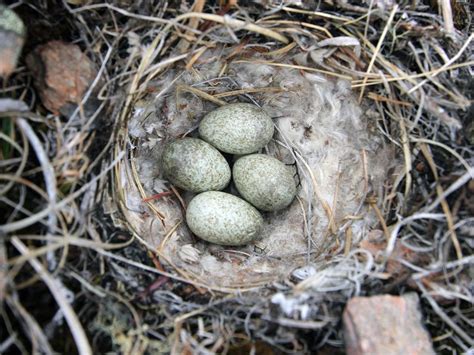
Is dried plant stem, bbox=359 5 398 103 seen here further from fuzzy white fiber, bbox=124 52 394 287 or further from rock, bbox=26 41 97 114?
rock, bbox=26 41 97 114

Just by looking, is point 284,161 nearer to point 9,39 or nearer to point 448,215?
point 448,215

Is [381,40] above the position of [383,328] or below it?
above

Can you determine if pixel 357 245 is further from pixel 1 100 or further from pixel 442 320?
pixel 1 100

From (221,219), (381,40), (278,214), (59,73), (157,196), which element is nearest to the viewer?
(59,73)

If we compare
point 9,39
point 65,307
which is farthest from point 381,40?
point 65,307

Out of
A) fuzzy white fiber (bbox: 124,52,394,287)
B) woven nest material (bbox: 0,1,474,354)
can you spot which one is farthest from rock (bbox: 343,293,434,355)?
fuzzy white fiber (bbox: 124,52,394,287)
